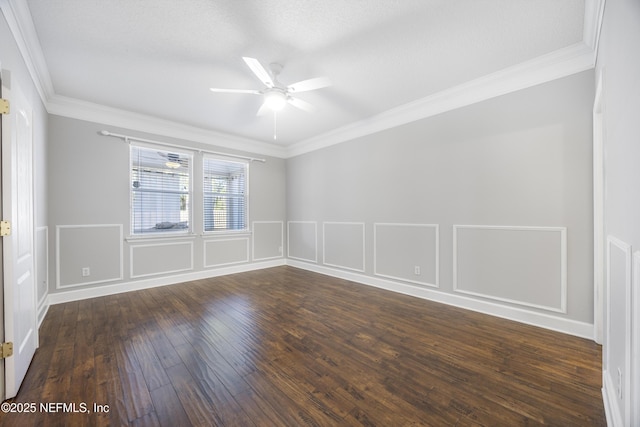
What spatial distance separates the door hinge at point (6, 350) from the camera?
61.4 inches

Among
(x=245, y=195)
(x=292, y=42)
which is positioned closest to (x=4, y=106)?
(x=292, y=42)

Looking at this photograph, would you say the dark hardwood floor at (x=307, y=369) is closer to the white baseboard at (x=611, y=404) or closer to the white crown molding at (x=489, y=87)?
the white baseboard at (x=611, y=404)

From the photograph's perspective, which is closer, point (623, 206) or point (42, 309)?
point (623, 206)

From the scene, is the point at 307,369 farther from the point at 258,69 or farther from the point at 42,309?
the point at 42,309

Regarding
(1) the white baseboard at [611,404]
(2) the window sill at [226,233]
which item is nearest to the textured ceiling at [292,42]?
(2) the window sill at [226,233]

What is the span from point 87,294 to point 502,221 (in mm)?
5326

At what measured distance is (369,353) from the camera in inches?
81.8

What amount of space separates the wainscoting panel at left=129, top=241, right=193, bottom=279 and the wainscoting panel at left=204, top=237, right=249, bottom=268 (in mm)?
308

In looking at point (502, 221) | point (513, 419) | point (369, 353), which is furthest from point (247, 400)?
point (502, 221)

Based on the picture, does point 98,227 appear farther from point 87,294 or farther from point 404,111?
point 404,111

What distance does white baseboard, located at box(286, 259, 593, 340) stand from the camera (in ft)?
7.79

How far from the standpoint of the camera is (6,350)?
1.57 m

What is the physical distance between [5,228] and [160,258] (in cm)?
273

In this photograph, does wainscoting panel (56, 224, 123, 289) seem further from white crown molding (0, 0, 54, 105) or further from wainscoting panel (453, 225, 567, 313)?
wainscoting panel (453, 225, 567, 313)
